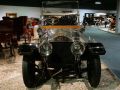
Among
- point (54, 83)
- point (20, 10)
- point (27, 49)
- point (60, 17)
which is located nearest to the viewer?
point (27, 49)

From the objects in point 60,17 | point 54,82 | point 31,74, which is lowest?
point 54,82

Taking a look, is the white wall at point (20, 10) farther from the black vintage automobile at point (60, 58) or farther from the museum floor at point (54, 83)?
the black vintage automobile at point (60, 58)

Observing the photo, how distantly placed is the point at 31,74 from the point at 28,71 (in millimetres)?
144

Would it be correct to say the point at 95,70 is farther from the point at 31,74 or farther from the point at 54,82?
the point at 31,74

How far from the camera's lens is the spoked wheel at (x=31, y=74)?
4.54 metres

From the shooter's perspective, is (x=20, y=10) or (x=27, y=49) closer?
(x=27, y=49)

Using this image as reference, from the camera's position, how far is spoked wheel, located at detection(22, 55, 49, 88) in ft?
14.9

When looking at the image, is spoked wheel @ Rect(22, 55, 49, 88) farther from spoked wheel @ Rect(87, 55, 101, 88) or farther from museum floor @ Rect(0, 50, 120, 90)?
spoked wheel @ Rect(87, 55, 101, 88)

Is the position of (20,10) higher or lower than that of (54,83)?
higher

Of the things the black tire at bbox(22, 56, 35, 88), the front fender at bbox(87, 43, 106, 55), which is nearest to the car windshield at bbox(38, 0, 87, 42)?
the front fender at bbox(87, 43, 106, 55)

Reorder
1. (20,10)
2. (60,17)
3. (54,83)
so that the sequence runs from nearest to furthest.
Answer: (54,83) < (60,17) < (20,10)

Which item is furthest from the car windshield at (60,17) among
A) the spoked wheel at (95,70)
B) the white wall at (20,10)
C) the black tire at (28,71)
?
the white wall at (20,10)

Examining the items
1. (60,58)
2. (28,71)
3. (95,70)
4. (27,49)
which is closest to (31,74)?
(28,71)

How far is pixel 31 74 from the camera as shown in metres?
4.66
